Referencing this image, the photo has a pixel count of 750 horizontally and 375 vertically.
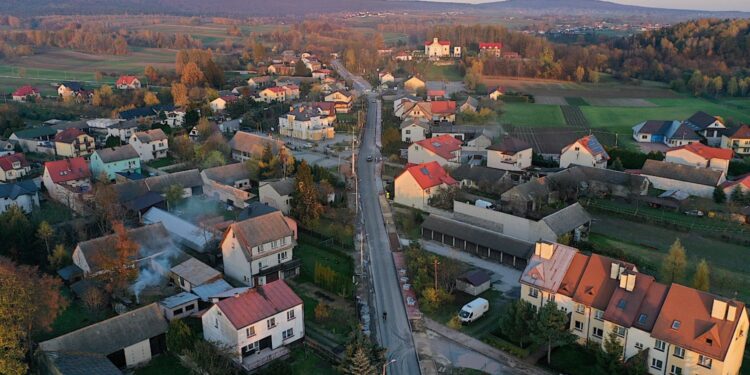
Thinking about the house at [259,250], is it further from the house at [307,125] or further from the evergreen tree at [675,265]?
the house at [307,125]

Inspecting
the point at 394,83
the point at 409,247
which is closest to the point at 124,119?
the point at 394,83

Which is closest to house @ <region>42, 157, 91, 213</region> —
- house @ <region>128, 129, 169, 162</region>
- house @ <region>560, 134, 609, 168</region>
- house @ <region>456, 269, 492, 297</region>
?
house @ <region>128, 129, 169, 162</region>

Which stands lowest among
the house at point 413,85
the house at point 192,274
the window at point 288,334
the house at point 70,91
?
the window at point 288,334

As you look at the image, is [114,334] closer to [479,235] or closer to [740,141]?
[479,235]

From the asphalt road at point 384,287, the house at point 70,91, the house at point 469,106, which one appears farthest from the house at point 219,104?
the asphalt road at point 384,287

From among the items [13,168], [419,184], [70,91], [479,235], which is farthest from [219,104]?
[479,235]

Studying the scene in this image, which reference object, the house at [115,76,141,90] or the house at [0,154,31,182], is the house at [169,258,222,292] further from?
the house at [115,76,141,90]
